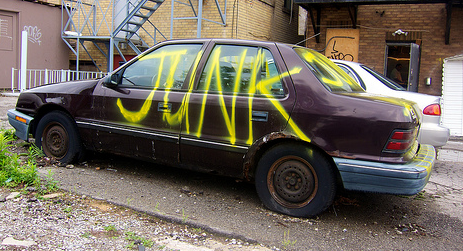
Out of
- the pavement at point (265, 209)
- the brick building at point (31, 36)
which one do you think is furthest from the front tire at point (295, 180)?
the brick building at point (31, 36)

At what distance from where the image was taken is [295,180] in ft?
12.7

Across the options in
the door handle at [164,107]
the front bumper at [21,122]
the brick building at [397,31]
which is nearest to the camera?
the door handle at [164,107]

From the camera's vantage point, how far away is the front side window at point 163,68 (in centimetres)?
450

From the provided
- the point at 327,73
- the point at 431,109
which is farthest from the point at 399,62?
the point at 327,73

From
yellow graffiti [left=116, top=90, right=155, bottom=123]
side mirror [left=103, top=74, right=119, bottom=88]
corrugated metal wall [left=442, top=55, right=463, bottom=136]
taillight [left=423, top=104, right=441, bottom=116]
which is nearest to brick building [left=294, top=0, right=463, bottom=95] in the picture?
corrugated metal wall [left=442, top=55, right=463, bottom=136]

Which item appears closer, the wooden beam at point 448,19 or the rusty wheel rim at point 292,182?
the rusty wheel rim at point 292,182

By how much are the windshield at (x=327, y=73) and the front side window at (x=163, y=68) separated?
1.18 meters

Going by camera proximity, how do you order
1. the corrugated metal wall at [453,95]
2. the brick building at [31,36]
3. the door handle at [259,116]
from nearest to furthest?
the door handle at [259,116] → the corrugated metal wall at [453,95] → the brick building at [31,36]

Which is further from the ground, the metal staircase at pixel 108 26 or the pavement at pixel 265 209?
the metal staircase at pixel 108 26

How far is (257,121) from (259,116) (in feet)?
0.17

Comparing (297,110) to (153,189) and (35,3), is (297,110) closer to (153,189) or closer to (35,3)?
(153,189)

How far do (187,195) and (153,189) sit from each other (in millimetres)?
409

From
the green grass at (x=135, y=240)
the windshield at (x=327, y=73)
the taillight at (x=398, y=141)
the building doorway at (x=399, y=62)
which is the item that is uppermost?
the building doorway at (x=399, y=62)

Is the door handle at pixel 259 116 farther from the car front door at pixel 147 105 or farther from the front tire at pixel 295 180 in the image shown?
the car front door at pixel 147 105
